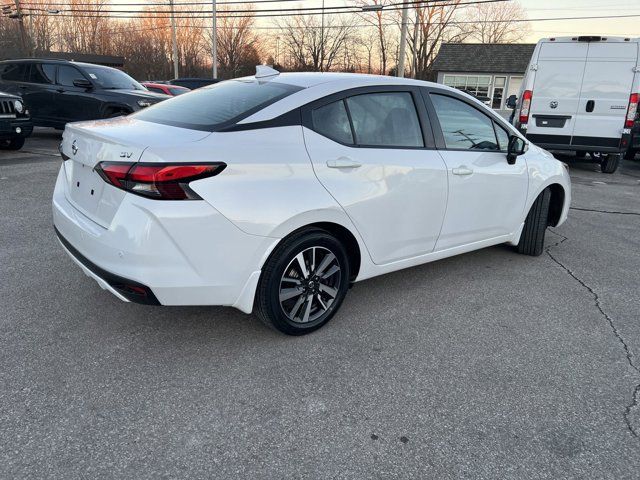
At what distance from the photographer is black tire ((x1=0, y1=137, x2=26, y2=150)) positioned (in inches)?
393

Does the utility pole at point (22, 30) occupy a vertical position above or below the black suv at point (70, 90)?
above

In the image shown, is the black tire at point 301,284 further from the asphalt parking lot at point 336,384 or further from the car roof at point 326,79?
the car roof at point 326,79

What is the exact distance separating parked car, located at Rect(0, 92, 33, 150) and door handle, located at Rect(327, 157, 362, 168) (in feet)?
27.7

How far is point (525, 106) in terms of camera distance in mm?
10227

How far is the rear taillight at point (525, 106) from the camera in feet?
33.3

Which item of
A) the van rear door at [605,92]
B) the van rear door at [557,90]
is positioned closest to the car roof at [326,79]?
the van rear door at [557,90]

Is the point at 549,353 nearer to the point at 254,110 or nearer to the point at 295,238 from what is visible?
the point at 295,238

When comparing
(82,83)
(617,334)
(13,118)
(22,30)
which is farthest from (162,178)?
(22,30)

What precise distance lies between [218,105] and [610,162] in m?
10.5

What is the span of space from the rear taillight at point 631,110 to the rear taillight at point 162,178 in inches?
388

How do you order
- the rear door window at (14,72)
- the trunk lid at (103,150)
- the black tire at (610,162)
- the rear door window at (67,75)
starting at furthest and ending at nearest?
the rear door window at (14,72)
the rear door window at (67,75)
the black tire at (610,162)
the trunk lid at (103,150)

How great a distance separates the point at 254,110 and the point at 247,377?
4.98 ft

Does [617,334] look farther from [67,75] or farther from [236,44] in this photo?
[236,44]

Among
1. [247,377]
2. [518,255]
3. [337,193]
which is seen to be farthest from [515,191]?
[247,377]
